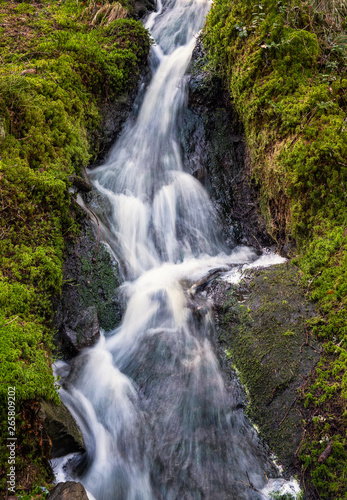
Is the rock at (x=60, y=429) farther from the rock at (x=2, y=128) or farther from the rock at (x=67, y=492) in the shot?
the rock at (x=2, y=128)

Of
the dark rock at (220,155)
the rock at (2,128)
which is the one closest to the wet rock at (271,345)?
the dark rock at (220,155)

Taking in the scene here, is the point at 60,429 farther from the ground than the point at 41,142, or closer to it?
closer to it

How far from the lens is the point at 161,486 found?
349cm

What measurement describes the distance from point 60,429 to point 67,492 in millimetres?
652

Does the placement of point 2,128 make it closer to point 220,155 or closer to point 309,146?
point 309,146

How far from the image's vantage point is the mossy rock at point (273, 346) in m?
3.56

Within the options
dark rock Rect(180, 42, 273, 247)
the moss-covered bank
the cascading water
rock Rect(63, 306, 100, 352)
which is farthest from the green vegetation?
rock Rect(63, 306, 100, 352)

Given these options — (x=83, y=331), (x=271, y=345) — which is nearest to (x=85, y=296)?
(x=83, y=331)

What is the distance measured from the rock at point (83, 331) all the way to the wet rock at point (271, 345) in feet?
6.03

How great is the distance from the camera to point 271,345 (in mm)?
4027

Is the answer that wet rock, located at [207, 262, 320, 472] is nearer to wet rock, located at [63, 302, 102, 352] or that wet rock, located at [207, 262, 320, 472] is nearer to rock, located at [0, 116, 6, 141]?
wet rock, located at [63, 302, 102, 352]

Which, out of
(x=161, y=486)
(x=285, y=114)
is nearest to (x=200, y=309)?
(x=161, y=486)

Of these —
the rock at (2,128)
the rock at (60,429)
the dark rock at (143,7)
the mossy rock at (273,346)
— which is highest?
the dark rock at (143,7)

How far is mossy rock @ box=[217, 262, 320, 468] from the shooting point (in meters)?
3.56
